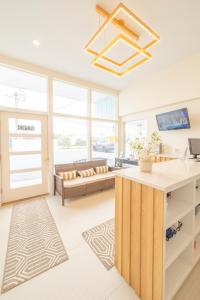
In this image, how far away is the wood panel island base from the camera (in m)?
1.22

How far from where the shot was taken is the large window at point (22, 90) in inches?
145

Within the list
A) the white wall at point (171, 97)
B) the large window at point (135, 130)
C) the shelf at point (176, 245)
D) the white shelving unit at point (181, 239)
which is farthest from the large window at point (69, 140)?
the shelf at point (176, 245)

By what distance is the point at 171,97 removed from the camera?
410 centimetres

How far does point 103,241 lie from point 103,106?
15.4 ft

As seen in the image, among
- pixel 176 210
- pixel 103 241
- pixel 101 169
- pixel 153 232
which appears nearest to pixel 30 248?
pixel 103 241

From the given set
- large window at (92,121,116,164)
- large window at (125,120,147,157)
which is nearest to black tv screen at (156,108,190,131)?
large window at (125,120,147,157)

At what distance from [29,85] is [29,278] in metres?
4.29

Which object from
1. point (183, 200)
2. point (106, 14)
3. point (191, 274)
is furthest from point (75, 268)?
point (106, 14)

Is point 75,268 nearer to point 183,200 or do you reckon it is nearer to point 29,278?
point 29,278

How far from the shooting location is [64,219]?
2.87 m

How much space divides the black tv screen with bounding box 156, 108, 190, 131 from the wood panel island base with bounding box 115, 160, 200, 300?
2.66 m

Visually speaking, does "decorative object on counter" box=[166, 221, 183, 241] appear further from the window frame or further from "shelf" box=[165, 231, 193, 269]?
the window frame

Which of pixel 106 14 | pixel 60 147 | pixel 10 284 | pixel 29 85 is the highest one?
pixel 106 14

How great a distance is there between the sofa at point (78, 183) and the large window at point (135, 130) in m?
1.80
